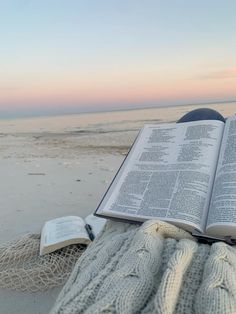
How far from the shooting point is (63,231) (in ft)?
9.50

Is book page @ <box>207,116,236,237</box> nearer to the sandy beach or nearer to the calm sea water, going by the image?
the sandy beach

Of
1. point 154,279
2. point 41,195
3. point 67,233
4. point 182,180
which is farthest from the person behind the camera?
point 41,195

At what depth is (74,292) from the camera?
1.33 meters

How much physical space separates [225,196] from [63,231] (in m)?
1.43

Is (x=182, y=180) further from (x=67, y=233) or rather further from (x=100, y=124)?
(x=100, y=124)

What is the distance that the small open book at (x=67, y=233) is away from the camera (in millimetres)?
2719

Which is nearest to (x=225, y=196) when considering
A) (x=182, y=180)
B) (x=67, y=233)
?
(x=182, y=180)

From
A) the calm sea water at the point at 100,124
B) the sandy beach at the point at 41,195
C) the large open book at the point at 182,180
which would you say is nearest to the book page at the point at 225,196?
the large open book at the point at 182,180

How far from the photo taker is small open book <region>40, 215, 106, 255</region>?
272cm

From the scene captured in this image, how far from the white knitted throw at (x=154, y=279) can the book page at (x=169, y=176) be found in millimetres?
281

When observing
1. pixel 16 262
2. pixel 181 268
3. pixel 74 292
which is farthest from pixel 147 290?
pixel 16 262

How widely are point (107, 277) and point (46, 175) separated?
17.3 ft

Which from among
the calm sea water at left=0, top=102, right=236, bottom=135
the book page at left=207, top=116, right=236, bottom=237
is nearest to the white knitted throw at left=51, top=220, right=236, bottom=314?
the book page at left=207, top=116, right=236, bottom=237

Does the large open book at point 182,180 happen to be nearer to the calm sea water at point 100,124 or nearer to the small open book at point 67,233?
the small open book at point 67,233
